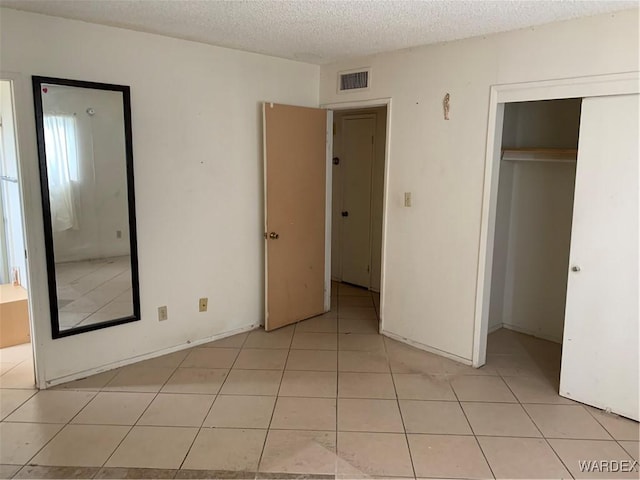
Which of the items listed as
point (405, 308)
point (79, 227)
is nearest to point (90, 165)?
point (79, 227)

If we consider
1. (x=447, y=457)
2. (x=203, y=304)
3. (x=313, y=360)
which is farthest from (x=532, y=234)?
(x=203, y=304)

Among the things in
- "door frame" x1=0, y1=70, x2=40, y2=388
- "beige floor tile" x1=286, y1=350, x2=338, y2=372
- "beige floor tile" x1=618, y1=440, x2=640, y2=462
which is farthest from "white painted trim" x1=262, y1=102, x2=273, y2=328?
"beige floor tile" x1=618, y1=440, x2=640, y2=462

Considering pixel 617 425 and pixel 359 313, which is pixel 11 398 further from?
pixel 617 425

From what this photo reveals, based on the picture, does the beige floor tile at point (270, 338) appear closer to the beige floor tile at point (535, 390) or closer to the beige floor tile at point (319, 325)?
the beige floor tile at point (319, 325)

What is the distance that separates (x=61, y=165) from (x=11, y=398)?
1486mm

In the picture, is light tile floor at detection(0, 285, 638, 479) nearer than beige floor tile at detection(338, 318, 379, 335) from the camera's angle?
Yes

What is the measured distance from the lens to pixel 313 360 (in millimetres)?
3488

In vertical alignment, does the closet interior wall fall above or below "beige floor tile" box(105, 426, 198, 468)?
above

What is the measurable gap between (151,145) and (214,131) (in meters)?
0.52

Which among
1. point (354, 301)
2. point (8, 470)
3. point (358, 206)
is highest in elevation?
point (358, 206)

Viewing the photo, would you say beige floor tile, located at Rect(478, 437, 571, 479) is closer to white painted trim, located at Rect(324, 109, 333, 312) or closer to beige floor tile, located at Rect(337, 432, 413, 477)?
beige floor tile, located at Rect(337, 432, 413, 477)

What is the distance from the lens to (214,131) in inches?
142

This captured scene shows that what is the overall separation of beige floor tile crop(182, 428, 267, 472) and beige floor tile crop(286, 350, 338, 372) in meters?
0.85

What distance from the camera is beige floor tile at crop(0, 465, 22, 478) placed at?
2199mm
